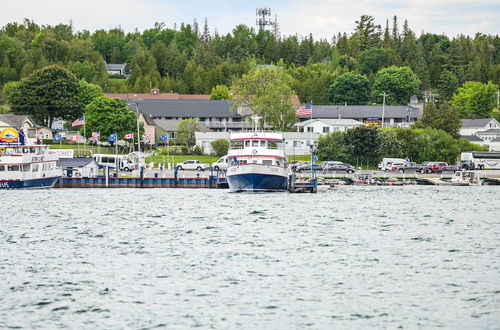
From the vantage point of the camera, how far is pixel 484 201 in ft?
276

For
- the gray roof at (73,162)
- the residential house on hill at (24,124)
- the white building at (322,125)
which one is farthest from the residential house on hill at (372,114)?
the gray roof at (73,162)

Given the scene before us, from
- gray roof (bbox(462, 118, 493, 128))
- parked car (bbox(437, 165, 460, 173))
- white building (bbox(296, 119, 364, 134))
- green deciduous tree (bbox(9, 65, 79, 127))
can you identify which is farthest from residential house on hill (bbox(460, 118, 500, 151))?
green deciduous tree (bbox(9, 65, 79, 127))

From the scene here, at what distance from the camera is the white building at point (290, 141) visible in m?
136

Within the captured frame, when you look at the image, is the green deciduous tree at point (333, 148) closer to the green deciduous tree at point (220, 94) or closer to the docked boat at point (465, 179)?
the docked boat at point (465, 179)

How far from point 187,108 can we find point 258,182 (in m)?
93.0

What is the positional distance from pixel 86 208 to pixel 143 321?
134ft

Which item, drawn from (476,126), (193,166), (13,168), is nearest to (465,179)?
(193,166)

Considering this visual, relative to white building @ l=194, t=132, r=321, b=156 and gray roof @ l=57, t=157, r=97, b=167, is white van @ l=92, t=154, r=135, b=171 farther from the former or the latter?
white building @ l=194, t=132, r=321, b=156

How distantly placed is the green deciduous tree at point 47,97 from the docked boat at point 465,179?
73506 millimetres

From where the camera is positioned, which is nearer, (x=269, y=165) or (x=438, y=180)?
(x=269, y=165)

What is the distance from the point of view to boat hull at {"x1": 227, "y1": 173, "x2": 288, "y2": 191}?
8538 cm

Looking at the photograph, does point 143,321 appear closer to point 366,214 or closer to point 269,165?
point 366,214

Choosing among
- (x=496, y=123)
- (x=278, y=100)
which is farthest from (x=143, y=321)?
(x=496, y=123)

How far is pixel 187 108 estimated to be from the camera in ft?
580
